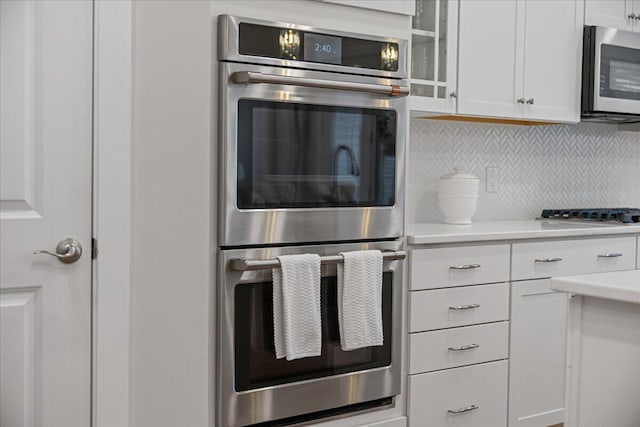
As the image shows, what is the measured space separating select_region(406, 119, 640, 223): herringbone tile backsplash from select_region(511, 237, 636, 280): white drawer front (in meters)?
0.60

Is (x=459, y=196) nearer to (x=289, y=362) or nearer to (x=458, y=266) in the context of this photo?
(x=458, y=266)

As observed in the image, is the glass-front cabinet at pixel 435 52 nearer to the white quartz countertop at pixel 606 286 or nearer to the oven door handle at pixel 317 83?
the oven door handle at pixel 317 83

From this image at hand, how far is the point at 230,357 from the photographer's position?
92.5 inches

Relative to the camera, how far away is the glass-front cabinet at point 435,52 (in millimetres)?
3166

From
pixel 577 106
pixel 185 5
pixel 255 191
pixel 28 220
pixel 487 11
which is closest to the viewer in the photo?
pixel 28 220

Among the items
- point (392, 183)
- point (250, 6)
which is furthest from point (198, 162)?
point (392, 183)

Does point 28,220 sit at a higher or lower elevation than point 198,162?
lower

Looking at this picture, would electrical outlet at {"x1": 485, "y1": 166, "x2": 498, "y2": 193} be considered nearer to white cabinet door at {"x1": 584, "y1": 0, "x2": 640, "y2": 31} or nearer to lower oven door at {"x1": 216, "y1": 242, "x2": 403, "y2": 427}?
white cabinet door at {"x1": 584, "y1": 0, "x2": 640, "y2": 31}

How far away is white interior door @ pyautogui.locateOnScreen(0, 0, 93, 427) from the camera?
2.07m

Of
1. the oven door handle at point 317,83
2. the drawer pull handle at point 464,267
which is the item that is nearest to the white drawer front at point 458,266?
the drawer pull handle at point 464,267

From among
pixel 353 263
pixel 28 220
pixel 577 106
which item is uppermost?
pixel 577 106

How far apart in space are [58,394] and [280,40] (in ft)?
4.30

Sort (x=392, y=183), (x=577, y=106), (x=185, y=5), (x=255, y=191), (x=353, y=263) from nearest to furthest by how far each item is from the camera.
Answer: (x=185, y=5)
(x=255, y=191)
(x=353, y=263)
(x=392, y=183)
(x=577, y=106)

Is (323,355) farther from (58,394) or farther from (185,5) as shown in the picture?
(185,5)
